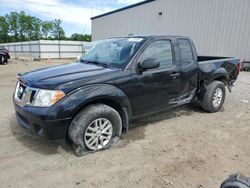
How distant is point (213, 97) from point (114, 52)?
2.64m

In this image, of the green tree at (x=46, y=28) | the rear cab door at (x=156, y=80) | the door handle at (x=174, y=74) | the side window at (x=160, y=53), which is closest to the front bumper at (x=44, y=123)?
the rear cab door at (x=156, y=80)

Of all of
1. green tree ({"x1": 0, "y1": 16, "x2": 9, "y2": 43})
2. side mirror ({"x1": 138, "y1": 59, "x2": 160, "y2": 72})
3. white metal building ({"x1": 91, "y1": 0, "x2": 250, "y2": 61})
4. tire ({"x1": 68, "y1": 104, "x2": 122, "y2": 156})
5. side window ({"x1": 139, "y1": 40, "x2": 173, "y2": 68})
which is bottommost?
tire ({"x1": 68, "y1": 104, "x2": 122, "y2": 156})

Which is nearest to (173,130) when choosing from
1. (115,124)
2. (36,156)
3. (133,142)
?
(133,142)

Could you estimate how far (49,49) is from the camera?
27.5m

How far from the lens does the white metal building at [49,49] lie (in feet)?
87.7

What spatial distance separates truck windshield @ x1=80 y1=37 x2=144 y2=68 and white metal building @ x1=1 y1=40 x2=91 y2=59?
21.2 metres

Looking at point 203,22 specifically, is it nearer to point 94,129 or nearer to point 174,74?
point 174,74

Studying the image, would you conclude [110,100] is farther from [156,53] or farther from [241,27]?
[241,27]

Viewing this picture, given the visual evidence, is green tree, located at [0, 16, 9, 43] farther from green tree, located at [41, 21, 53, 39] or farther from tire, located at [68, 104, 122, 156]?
tire, located at [68, 104, 122, 156]

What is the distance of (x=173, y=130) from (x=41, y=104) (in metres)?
2.45

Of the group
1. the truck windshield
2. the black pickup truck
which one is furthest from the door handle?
the truck windshield

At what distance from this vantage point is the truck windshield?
386 cm

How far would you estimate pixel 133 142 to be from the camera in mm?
3828

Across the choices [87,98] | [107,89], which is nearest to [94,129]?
[87,98]
